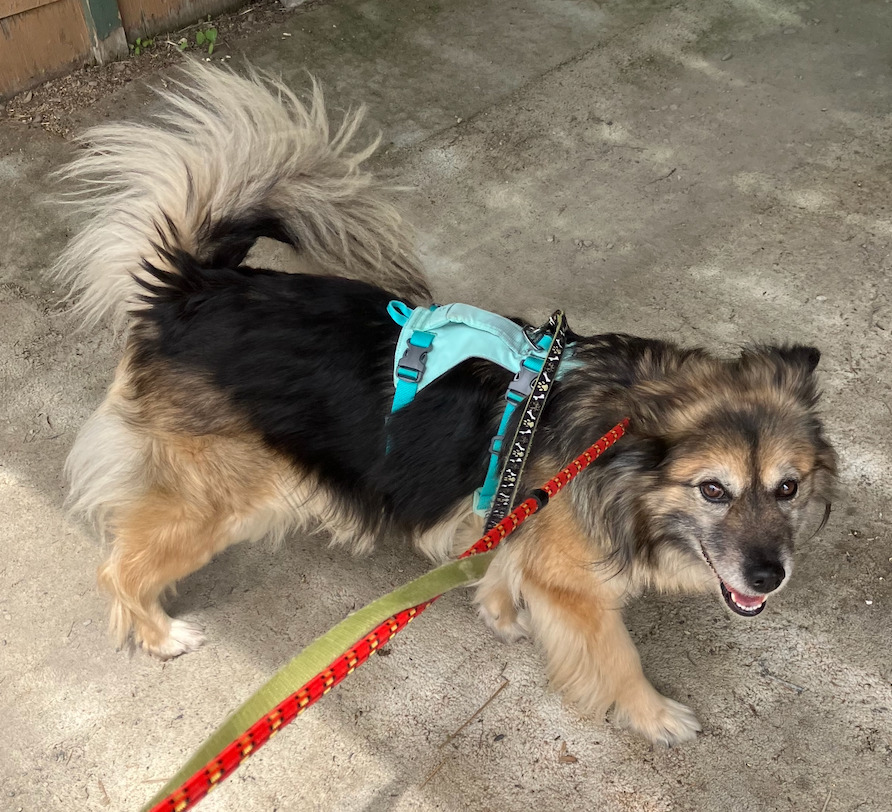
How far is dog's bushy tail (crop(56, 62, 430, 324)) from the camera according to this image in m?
2.60

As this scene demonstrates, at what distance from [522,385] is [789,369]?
28.4 inches

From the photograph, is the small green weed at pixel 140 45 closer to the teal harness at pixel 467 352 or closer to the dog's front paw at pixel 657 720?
the teal harness at pixel 467 352

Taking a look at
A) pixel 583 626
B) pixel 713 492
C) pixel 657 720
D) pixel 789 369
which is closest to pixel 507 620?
pixel 583 626

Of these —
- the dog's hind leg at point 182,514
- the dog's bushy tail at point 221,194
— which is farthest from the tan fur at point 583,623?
the dog's bushy tail at point 221,194

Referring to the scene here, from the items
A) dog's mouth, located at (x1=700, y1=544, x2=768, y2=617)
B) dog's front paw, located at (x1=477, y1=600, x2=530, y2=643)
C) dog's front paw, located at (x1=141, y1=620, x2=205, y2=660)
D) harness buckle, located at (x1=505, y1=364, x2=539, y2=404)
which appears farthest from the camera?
dog's front paw, located at (x1=477, y1=600, x2=530, y2=643)

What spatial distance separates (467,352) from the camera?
2.32m

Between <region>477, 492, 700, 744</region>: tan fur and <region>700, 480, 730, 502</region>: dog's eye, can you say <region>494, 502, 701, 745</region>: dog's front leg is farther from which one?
<region>700, 480, 730, 502</region>: dog's eye

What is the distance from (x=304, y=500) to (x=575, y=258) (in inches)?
83.5

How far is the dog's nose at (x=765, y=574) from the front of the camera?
2035mm

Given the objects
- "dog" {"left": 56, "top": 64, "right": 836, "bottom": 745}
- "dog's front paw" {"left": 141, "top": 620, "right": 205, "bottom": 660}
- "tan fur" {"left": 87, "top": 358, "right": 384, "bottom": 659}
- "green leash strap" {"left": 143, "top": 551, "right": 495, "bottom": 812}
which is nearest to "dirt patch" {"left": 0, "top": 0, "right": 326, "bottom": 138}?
"dog" {"left": 56, "top": 64, "right": 836, "bottom": 745}

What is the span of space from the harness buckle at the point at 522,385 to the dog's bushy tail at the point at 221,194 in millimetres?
860

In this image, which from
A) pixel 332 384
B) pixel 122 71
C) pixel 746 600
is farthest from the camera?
pixel 122 71

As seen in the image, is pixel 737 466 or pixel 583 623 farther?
pixel 583 623

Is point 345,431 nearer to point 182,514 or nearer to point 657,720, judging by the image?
point 182,514
